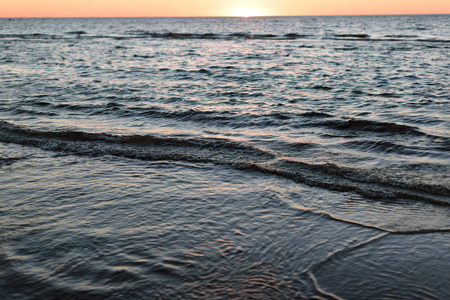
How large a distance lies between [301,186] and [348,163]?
1390 millimetres

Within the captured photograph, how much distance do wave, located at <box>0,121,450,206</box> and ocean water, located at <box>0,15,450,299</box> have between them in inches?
1.4

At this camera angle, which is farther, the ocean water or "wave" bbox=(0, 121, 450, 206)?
"wave" bbox=(0, 121, 450, 206)

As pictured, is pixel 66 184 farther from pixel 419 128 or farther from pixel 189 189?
pixel 419 128

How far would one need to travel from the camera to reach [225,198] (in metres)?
4.98

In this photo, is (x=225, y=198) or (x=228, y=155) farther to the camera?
(x=228, y=155)

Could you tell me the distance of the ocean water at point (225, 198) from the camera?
3.31m

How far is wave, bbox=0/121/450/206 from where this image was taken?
5.27 meters

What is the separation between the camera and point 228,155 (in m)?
6.91

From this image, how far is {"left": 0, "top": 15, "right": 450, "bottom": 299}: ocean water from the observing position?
3.31m

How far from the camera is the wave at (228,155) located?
5.27 metres

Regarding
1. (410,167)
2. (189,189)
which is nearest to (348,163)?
(410,167)

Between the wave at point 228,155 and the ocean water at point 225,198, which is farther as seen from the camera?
the wave at point 228,155

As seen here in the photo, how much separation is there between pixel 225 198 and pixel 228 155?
6.51ft

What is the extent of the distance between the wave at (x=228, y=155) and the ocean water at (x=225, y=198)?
36 mm
